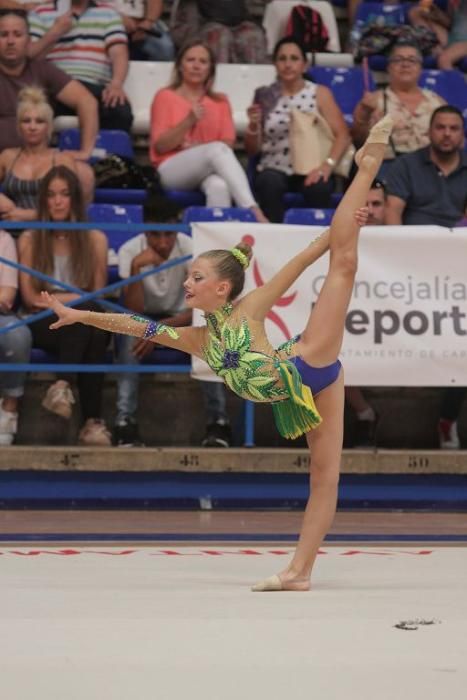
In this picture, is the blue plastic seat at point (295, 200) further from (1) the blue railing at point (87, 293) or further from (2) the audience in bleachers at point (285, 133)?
(1) the blue railing at point (87, 293)

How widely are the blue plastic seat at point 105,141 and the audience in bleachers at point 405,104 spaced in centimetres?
137

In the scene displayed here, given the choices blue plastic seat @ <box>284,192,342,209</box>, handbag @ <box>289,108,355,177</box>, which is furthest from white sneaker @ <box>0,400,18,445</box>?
handbag @ <box>289,108,355,177</box>

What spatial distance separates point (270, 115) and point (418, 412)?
198 centimetres

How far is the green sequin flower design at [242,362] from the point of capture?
4.14m

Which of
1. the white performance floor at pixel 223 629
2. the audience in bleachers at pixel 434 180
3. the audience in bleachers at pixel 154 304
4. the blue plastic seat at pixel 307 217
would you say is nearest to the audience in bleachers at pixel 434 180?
the audience in bleachers at pixel 434 180

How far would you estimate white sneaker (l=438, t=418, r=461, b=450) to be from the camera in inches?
269

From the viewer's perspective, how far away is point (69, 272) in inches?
262

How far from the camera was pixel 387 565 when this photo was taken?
462cm

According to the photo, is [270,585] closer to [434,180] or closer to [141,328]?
[141,328]

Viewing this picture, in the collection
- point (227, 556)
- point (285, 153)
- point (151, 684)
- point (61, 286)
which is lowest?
point (227, 556)

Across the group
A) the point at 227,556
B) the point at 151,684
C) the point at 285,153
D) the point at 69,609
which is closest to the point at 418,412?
the point at 285,153

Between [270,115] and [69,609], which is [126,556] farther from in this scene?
[270,115]

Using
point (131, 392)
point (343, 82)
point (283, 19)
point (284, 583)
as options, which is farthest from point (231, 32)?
point (284, 583)

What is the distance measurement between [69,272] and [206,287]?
2608 millimetres
